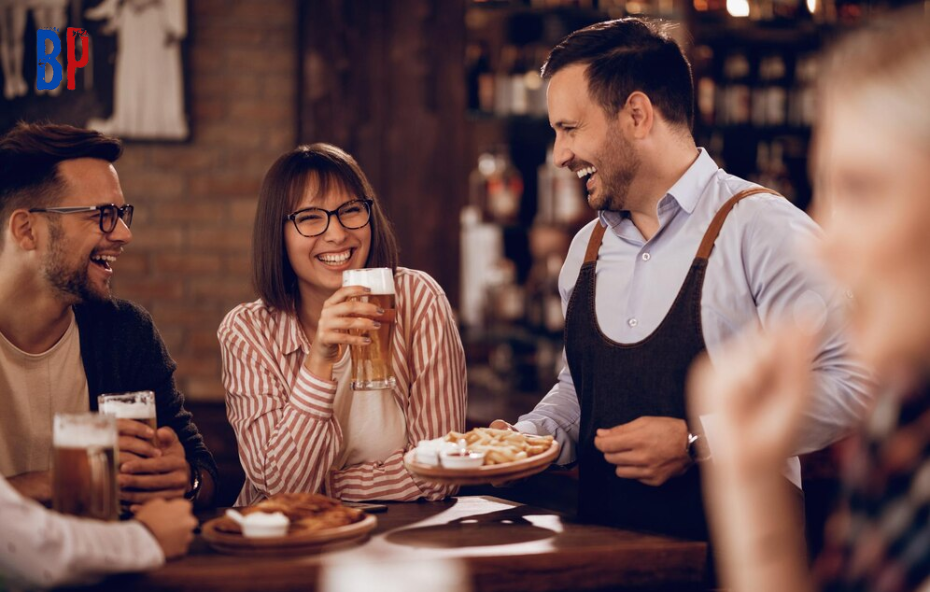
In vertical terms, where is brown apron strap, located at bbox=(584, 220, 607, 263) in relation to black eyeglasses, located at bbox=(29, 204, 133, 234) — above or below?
below

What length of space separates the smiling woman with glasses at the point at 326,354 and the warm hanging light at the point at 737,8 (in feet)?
10.4

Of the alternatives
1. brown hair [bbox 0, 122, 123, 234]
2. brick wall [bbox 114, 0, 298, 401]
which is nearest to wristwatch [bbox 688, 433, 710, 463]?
brown hair [bbox 0, 122, 123, 234]

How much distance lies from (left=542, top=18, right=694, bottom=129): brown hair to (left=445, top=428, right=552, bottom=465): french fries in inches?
33.9

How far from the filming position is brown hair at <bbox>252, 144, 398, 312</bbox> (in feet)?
8.43

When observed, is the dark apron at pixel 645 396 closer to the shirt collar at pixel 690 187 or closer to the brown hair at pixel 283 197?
the shirt collar at pixel 690 187

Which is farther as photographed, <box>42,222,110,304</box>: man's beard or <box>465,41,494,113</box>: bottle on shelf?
<box>465,41,494,113</box>: bottle on shelf

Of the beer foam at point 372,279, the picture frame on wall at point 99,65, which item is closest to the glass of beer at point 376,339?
the beer foam at point 372,279

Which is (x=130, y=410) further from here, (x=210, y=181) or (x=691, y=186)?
(x=210, y=181)

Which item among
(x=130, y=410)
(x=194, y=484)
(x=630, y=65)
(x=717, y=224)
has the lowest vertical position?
(x=194, y=484)

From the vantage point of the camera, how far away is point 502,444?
2.01 meters

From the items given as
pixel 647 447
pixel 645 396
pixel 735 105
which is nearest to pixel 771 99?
pixel 735 105

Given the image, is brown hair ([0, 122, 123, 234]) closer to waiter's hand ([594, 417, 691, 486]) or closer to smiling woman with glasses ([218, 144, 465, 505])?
smiling woman with glasses ([218, 144, 465, 505])

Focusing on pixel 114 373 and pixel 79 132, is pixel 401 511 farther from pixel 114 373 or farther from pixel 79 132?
pixel 79 132
